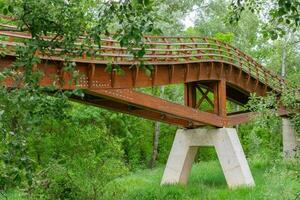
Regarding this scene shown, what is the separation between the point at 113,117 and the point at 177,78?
36.5ft

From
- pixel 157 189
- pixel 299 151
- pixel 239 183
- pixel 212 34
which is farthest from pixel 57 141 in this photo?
pixel 212 34

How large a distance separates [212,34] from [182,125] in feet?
63.9

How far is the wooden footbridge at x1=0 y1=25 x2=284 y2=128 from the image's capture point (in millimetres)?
14445

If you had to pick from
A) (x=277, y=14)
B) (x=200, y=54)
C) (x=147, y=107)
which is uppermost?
(x=200, y=54)

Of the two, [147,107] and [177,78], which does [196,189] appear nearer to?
[177,78]

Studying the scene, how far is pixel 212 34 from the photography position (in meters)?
39.4

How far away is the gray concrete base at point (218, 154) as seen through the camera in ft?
66.4

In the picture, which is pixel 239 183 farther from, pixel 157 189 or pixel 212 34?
pixel 212 34

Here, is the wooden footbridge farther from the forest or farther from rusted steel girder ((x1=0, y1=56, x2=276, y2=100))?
the forest

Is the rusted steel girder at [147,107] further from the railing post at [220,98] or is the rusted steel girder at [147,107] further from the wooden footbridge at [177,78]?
the railing post at [220,98]

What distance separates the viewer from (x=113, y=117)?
2892 centimetres

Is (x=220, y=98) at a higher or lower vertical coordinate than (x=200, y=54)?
lower

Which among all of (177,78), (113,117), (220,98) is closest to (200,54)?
(177,78)

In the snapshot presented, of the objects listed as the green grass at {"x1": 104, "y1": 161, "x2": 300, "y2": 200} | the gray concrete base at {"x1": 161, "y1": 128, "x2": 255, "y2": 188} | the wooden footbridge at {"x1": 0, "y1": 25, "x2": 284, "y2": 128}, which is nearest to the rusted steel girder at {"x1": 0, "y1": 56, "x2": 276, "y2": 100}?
the wooden footbridge at {"x1": 0, "y1": 25, "x2": 284, "y2": 128}
